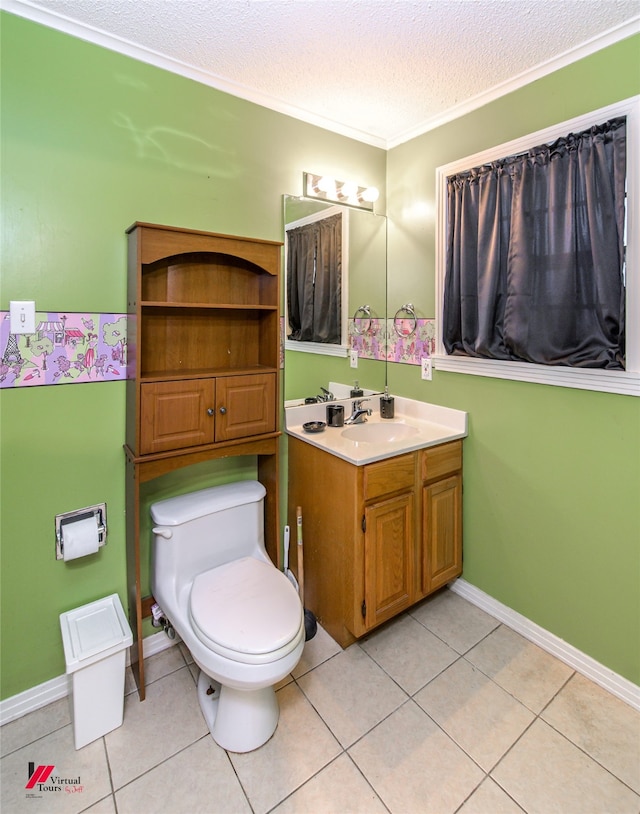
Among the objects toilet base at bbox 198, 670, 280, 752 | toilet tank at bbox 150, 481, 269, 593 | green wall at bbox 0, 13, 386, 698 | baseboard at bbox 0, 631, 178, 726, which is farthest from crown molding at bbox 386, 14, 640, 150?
baseboard at bbox 0, 631, 178, 726

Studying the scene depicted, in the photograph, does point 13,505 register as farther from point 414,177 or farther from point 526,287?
point 414,177

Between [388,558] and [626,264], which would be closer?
[626,264]

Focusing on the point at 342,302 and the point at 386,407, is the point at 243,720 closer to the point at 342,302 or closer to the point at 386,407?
the point at 386,407

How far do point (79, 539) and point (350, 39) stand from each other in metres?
2.11

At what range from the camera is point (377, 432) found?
226 cm

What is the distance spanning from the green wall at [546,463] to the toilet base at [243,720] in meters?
1.21

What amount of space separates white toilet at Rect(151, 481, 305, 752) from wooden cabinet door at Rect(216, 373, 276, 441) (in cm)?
29

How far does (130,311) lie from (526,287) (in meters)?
1.59

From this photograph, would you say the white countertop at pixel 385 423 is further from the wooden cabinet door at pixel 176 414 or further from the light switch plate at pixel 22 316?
the light switch plate at pixel 22 316

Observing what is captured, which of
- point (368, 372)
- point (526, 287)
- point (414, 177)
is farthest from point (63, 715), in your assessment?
point (414, 177)

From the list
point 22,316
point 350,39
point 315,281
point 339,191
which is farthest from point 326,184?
point 22,316

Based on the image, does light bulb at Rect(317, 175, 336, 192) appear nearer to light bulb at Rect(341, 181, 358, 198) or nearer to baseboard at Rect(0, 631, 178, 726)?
light bulb at Rect(341, 181, 358, 198)

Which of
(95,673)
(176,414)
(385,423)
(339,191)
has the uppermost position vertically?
(339,191)

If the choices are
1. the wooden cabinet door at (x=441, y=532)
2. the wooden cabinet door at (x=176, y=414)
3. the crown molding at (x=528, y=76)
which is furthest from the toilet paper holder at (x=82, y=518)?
the crown molding at (x=528, y=76)
